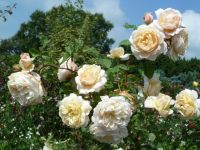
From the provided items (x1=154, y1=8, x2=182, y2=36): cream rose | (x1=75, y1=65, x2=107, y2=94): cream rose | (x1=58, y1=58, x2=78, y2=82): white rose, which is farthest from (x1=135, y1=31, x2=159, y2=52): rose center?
(x1=58, y1=58, x2=78, y2=82): white rose

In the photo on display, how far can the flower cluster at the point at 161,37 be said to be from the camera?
8.81 ft

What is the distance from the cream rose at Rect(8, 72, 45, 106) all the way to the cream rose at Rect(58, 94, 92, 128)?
5.6 inches

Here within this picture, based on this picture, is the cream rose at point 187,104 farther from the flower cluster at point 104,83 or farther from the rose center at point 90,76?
the rose center at point 90,76

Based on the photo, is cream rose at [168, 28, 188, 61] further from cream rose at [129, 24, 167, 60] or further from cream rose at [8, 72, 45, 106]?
cream rose at [8, 72, 45, 106]

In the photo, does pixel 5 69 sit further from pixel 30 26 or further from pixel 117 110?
pixel 30 26

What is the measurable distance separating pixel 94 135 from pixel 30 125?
3.98 feet

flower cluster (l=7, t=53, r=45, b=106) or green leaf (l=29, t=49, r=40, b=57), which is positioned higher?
green leaf (l=29, t=49, r=40, b=57)

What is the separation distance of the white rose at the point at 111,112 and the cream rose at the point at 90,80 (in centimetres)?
8

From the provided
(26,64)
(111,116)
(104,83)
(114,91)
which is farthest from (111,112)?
(26,64)

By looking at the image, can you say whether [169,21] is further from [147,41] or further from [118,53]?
[118,53]

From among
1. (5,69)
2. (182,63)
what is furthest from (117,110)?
(182,63)

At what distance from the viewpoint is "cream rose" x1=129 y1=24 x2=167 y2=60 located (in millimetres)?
2680

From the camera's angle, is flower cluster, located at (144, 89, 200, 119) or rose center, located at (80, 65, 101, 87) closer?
rose center, located at (80, 65, 101, 87)

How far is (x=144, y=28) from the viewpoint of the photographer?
8.92 ft
